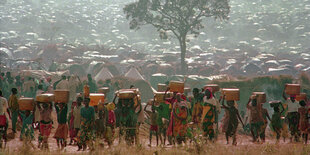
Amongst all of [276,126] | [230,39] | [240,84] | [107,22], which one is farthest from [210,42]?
[276,126]

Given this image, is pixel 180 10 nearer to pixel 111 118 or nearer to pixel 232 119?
pixel 232 119

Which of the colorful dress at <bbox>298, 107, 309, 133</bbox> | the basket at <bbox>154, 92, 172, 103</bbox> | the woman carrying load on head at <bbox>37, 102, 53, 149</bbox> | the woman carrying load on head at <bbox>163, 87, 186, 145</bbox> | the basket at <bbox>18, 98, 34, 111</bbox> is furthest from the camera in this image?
the colorful dress at <bbox>298, 107, 309, 133</bbox>

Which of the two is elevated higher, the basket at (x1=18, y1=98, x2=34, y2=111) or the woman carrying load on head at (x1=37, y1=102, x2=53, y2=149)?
the basket at (x1=18, y1=98, x2=34, y2=111)

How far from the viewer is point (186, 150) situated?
26.6ft

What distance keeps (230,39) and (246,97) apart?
64.1 m

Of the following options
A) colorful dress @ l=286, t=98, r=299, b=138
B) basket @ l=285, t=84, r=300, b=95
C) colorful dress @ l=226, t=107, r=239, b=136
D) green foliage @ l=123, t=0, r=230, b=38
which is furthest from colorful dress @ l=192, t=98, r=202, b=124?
green foliage @ l=123, t=0, r=230, b=38

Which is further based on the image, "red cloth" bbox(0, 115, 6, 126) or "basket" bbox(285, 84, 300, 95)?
"basket" bbox(285, 84, 300, 95)

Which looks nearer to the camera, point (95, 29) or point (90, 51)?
Answer: point (90, 51)

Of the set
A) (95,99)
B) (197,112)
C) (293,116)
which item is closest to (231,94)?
(197,112)

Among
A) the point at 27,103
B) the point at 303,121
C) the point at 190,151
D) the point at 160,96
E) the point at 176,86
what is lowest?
the point at 190,151

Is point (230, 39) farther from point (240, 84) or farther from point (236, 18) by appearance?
point (240, 84)

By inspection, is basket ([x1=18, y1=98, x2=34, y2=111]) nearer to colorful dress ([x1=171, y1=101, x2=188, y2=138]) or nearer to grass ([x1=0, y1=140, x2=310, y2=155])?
grass ([x1=0, y1=140, x2=310, y2=155])

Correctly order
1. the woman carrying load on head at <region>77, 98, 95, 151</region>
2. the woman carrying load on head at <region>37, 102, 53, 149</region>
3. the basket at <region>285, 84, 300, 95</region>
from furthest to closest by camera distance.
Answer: the basket at <region>285, 84, 300, 95</region> < the woman carrying load on head at <region>37, 102, 53, 149</region> < the woman carrying load on head at <region>77, 98, 95, 151</region>

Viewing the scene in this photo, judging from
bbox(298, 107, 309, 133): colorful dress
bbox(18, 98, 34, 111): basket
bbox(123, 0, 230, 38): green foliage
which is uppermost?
bbox(123, 0, 230, 38): green foliage
